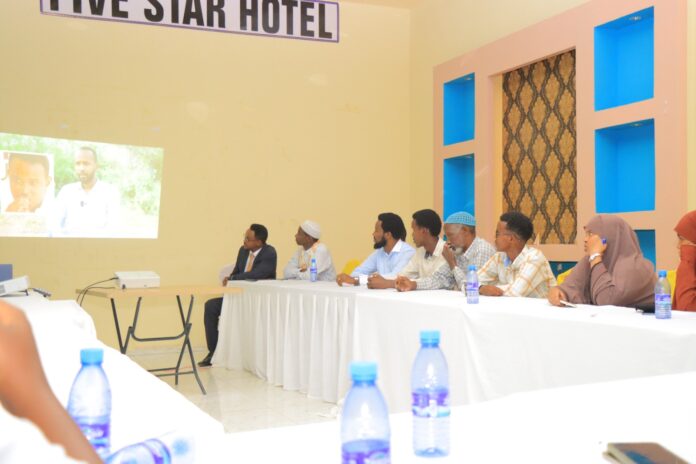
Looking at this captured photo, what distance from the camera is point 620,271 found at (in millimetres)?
3201

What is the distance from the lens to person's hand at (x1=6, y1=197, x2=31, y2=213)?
614cm

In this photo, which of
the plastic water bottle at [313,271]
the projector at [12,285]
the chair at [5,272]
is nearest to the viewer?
the projector at [12,285]

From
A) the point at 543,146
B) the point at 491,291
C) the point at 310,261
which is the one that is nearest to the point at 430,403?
the point at 491,291

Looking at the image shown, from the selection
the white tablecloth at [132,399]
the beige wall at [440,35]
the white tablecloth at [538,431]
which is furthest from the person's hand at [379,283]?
the white tablecloth at [538,431]

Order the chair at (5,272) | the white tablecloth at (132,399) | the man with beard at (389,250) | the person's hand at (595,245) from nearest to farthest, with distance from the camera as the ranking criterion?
the white tablecloth at (132,399) → the person's hand at (595,245) → the chair at (5,272) → the man with beard at (389,250)

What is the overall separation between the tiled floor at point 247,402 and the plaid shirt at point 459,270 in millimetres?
934

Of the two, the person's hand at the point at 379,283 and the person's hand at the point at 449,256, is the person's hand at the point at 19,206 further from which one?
the person's hand at the point at 449,256

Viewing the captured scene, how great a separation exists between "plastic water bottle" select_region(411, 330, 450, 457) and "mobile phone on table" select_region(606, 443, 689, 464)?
23 cm

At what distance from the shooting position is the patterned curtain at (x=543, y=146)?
17.8ft

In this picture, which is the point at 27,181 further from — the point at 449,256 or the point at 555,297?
the point at 555,297

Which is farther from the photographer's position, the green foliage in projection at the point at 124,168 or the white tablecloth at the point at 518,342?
the green foliage in projection at the point at 124,168

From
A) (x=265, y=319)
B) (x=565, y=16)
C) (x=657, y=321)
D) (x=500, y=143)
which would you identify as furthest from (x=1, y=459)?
(x=500, y=143)

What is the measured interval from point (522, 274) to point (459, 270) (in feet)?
2.18

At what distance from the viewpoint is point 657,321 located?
2416 mm
